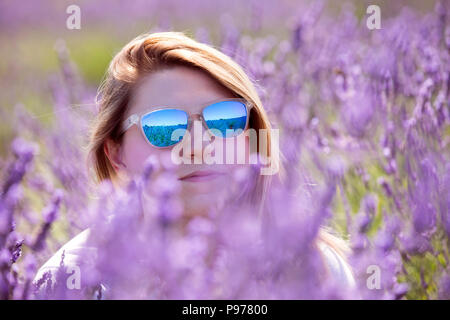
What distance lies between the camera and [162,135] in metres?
1.28

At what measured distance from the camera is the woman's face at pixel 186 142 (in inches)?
50.8

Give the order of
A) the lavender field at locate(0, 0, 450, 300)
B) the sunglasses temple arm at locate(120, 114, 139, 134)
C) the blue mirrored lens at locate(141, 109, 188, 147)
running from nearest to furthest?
the lavender field at locate(0, 0, 450, 300) < the blue mirrored lens at locate(141, 109, 188, 147) < the sunglasses temple arm at locate(120, 114, 139, 134)

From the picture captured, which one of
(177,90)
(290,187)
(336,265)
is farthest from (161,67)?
(336,265)

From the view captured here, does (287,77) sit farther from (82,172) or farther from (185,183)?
(185,183)

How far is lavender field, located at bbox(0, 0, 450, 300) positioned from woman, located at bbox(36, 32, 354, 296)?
0.07 meters

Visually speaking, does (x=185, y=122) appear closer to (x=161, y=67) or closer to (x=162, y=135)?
(x=162, y=135)

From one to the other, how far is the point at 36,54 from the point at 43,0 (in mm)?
554

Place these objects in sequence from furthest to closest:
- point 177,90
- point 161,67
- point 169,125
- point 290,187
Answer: point 161,67
point 177,90
point 169,125
point 290,187

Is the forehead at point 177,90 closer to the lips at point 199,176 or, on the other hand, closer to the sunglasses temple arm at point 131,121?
the sunglasses temple arm at point 131,121

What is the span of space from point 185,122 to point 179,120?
0.01 metres

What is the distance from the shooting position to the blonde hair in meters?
1.48

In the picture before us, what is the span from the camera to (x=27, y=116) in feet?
9.37

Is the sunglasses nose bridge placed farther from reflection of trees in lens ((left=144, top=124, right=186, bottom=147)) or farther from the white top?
the white top

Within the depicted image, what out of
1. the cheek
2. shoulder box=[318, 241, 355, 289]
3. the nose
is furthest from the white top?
the nose
